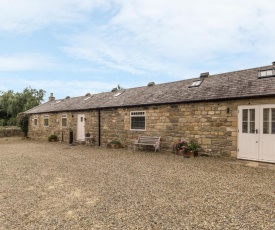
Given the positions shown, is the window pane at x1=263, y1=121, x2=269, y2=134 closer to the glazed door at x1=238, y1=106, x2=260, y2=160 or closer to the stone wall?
the glazed door at x1=238, y1=106, x2=260, y2=160

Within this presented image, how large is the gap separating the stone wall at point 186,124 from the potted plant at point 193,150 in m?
0.25

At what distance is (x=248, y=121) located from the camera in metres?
7.72

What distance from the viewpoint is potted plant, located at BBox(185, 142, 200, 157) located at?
29.1 ft

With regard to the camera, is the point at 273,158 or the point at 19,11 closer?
the point at 273,158

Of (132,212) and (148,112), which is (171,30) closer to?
(148,112)

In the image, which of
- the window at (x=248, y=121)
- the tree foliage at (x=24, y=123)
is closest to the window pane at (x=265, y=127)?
the window at (x=248, y=121)

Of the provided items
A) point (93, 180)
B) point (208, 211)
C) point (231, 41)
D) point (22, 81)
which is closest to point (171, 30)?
point (231, 41)

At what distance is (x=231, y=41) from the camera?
460 inches

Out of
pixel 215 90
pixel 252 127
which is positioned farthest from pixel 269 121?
pixel 215 90

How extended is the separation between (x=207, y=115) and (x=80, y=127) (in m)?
10.2

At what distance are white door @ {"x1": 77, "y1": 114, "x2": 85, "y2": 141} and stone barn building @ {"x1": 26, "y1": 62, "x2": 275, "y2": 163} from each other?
53cm

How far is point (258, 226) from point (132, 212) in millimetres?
2063

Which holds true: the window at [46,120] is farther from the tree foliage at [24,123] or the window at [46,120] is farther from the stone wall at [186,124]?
the stone wall at [186,124]

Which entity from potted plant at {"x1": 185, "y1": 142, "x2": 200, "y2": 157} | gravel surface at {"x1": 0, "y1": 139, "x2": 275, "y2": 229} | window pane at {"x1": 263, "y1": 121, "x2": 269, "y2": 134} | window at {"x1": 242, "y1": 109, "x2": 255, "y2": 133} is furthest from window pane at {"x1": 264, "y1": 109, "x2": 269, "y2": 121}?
potted plant at {"x1": 185, "y1": 142, "x2": 200, "y2": 157}
